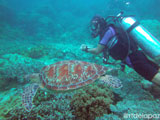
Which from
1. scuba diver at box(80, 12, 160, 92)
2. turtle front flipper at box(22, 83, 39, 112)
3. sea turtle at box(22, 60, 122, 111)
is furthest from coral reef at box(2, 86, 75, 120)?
scuba diver at box(80, 12, 160, 92)

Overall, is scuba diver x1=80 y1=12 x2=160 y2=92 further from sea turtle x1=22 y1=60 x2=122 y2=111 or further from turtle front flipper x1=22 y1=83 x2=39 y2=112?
turtle front flipper x1=22 y1=83 x2=39 y2=112

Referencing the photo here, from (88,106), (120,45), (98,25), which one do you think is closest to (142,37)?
(120,45)

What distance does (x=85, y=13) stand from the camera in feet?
114

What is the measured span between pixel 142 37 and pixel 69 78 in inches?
107

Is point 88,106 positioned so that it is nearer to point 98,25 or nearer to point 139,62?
point 139,62

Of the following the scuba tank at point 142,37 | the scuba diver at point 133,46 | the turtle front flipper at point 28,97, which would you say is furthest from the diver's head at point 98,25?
the turtle front flipper at point 28,97

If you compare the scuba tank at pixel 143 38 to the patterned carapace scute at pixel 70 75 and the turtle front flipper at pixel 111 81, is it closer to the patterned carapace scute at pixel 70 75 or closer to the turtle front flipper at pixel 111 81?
the turtle front flipper at pixel 111 81

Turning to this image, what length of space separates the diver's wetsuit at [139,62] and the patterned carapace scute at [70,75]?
0.93m

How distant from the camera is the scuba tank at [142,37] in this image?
302 centimetres

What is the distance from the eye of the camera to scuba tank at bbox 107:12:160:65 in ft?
9.90

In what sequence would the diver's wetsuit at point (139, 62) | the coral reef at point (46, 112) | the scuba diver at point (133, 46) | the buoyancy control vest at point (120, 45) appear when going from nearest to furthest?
the coral reef at point (46, 112) → the diver's wetsuit at point (139, 62) → the scuba diver at point (133, 46) → the buoyancy control vest at point (120, 45)

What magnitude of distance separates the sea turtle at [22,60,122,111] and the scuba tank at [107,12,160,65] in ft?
4.59

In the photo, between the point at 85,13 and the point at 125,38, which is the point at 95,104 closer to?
the point at 125,38

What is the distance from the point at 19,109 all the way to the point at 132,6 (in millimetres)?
25741
